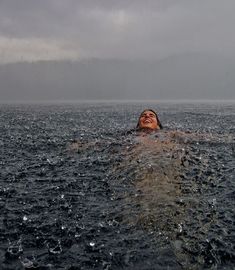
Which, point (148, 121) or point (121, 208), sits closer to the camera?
point (121, 208)

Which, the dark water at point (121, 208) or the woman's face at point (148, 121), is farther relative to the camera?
the woman's face at point (148, 121)

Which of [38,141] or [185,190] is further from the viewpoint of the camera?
[38,141]

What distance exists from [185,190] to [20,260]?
8465mm

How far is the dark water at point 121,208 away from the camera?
42.6ft

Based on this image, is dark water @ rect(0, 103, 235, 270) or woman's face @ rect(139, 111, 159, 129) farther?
woman's face @ rect(139, 111, 159, 129)

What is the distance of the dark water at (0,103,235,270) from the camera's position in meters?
13.0

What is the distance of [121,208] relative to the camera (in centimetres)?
1697

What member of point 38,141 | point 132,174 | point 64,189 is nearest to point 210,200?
point 132,174

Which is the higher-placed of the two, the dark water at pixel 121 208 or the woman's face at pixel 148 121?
the woman's face at pixel 148 121

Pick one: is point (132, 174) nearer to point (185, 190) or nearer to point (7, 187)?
point (185, 190)

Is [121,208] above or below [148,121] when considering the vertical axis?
below

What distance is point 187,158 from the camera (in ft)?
80.5

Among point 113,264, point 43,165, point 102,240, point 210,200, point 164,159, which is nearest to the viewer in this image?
point 113,264

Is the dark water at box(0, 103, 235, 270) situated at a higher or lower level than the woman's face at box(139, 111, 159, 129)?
lower
